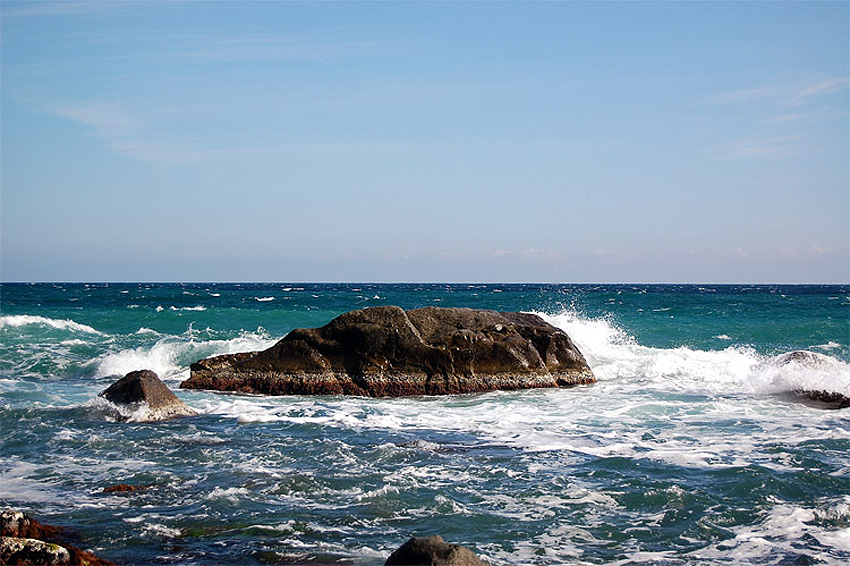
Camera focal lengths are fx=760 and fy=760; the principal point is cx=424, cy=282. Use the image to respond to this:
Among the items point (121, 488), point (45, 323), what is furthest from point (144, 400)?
point (45, 323)

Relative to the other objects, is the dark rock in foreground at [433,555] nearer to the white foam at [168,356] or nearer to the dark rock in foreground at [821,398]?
the dark rock in foreground at [821,398]

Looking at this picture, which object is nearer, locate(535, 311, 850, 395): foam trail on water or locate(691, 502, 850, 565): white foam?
locate(691, 502, 850, 565): white foam

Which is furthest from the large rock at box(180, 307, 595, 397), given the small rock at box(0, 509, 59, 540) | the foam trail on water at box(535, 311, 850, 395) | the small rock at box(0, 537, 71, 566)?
the small rock at box(0, 537, 71, 566)

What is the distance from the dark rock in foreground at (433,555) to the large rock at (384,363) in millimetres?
9300

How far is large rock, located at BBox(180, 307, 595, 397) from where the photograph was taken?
14.6m

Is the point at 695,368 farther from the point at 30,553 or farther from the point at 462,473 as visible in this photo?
the point at 30,553

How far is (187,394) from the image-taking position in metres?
14.7

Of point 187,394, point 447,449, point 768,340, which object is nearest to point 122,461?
point 447,449

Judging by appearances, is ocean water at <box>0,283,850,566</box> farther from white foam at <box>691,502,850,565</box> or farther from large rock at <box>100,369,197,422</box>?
large rock at <box>100,369,197,422</box>

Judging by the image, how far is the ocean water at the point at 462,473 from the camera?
6527mm

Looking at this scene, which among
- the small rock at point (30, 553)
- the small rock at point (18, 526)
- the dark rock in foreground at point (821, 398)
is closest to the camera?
the small rock at point (30, 553)

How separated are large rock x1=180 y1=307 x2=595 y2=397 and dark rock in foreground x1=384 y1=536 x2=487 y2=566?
9.30 m

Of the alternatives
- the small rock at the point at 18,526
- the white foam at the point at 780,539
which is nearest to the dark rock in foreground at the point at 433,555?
the white foam at the point at 780,539

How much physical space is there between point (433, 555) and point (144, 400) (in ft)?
28.0
